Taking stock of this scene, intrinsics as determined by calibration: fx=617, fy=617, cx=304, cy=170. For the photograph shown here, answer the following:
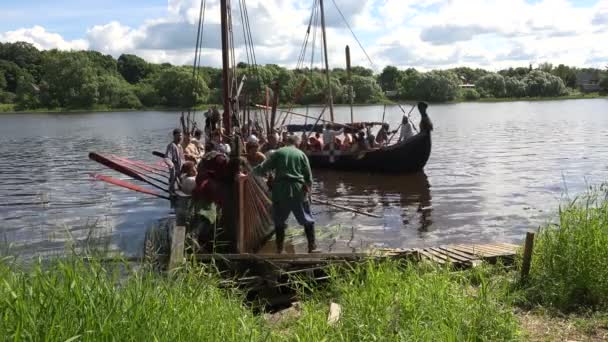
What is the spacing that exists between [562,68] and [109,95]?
359 ft

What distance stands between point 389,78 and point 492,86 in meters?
20.0

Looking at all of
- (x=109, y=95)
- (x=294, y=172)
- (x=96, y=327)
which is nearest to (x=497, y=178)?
(x=294, y=172)

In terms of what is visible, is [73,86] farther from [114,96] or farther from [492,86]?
[492,86]

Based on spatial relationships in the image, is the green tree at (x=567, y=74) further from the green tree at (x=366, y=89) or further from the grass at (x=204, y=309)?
the grass at (x=204, y=309)

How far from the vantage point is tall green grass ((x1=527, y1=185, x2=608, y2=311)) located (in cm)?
629

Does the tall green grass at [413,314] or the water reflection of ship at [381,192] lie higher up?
the tall green grass at [413,314]

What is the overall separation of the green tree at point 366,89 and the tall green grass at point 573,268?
82562 millimetres

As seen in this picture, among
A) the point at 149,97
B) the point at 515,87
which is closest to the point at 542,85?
the point at 515,87

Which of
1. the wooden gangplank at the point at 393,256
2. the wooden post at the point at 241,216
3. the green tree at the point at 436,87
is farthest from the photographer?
the green tree at the point at 436,87

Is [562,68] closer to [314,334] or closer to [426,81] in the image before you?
[426,81]

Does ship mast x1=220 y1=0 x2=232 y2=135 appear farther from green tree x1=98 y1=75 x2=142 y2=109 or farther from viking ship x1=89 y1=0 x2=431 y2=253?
green tree x1=98 y1=75 x2=142 y2=109

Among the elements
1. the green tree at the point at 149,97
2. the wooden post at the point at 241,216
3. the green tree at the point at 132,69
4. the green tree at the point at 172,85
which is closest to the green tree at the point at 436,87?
the green tree at the point at 172,85

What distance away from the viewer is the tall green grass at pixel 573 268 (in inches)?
248

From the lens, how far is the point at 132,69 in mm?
131875
